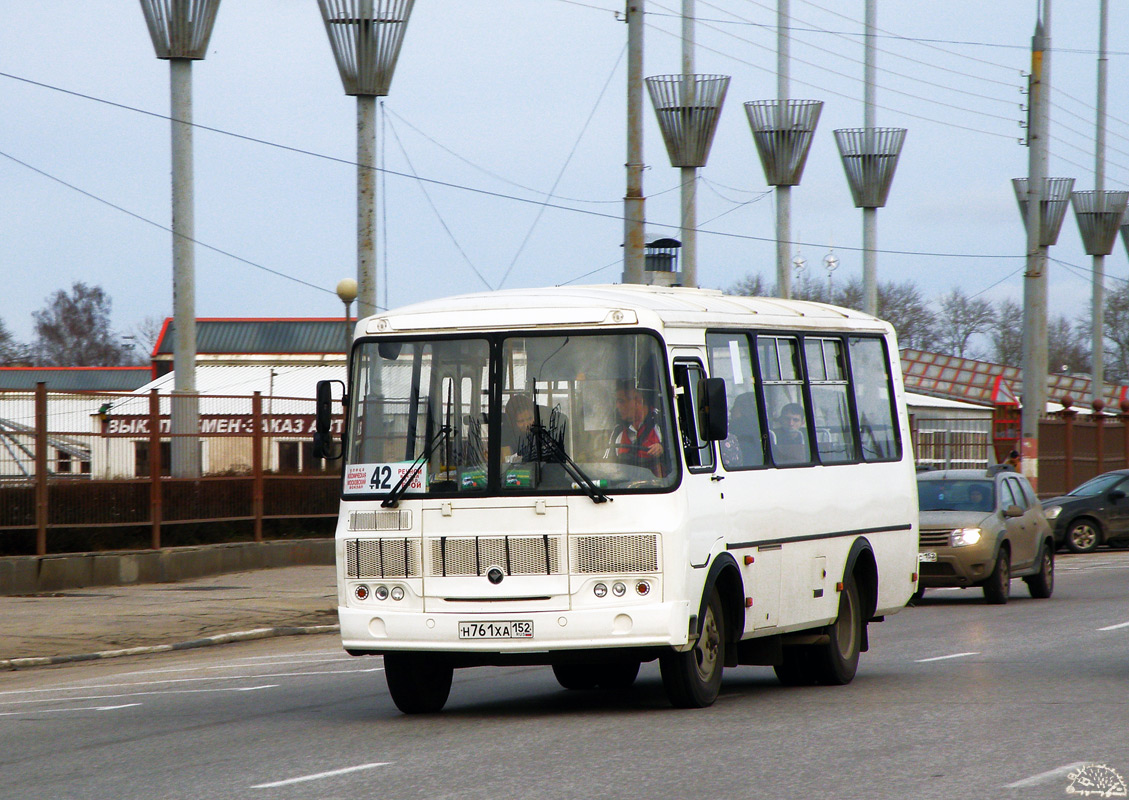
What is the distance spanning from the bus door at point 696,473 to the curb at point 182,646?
596 cm

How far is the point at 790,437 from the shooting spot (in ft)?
39.7

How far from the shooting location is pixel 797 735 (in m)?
9.46

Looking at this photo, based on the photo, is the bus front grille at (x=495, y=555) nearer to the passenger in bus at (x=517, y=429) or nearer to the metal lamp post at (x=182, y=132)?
the passenger in bus at (x=517, y=429)

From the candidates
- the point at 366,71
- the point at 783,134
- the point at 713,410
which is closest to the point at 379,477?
the point at 713,410

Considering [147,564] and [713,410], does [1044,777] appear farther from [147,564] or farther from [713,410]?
[147,564]

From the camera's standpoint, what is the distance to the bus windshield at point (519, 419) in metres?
10.3

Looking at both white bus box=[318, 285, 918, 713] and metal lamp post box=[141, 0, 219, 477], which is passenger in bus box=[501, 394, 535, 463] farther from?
metal lamp post box=[141, 0, 219, 477]

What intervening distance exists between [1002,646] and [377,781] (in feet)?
27.8

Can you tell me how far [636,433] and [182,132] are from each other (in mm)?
21141

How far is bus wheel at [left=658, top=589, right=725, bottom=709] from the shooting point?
10445mm

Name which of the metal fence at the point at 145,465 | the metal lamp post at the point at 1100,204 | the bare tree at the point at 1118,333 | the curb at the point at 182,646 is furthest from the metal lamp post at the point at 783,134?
the bare tree at the point at 1118,333

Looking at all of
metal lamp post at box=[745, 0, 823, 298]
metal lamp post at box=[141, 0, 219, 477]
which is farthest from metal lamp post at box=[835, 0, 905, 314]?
metal lamp post at box=[141, 0, 219, 477]

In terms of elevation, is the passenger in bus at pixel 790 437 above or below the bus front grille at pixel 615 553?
above

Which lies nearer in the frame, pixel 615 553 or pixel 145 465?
pixel 615 553
